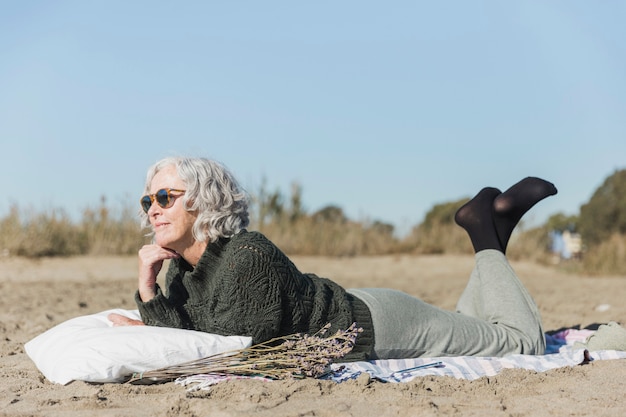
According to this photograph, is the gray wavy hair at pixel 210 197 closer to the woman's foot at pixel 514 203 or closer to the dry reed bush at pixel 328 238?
the woman's foot at pixel 514 203

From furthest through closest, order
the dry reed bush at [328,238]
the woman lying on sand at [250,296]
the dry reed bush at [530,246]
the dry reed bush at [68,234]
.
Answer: the dry reed bush at [530,246]
the dry reed bush at [328,238]
the dry reed bush at [68,234]
the woman lying on sand at [250,296]

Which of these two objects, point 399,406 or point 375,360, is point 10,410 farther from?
point 375,360

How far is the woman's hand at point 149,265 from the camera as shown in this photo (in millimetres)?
3839

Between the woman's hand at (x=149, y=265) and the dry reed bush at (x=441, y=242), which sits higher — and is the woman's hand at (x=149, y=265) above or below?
above

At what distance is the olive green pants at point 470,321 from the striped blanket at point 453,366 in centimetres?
8

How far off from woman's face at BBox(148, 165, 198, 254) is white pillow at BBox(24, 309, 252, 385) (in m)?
0.46

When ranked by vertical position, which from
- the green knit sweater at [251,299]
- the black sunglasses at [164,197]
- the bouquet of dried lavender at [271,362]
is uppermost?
the black sunglasses at [164,197]

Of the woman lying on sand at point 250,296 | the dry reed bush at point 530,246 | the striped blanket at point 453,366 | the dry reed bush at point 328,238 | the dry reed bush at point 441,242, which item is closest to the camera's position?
the woman lying on sand at point 250,296

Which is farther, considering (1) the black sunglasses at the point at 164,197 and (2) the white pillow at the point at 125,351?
(1) the black sunglasses at the point at 164,197

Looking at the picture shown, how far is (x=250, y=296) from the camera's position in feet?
11.5

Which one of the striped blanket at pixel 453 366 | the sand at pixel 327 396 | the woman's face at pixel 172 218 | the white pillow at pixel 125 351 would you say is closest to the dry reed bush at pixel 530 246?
the striped blanket at pixel 453 366

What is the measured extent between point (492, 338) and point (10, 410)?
2.65 m

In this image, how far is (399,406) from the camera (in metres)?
3.08

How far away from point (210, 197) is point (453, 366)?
1.61 m
